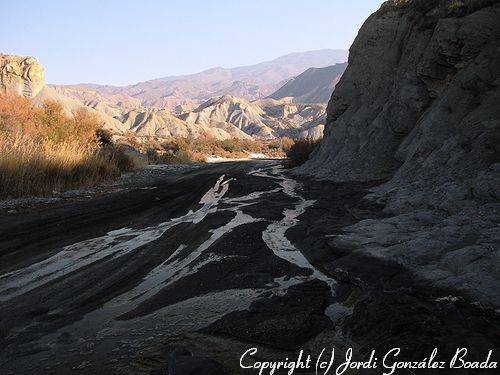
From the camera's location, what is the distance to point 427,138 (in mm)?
11297

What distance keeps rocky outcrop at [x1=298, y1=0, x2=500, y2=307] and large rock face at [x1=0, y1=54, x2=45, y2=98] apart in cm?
4587

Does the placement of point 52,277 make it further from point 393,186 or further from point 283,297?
point 393,186

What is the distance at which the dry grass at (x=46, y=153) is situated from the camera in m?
12.9

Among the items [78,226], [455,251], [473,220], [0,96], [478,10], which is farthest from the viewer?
[0,96]

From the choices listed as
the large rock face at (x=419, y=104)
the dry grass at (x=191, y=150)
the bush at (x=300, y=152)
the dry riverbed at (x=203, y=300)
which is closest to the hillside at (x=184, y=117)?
the dry grass at (x=191, y=150)

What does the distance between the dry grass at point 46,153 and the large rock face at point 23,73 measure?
37126 mm

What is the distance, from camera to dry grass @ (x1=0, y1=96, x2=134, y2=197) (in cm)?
1292

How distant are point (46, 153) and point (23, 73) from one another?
4818cm

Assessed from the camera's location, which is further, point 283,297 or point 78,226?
point 78,226

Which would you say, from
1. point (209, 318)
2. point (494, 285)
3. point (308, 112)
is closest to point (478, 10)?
point (494, 285)

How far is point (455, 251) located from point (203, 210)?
6577 mm

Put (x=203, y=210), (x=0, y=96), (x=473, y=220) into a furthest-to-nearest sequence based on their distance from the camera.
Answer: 1. (x=0, y=96)
2. (x=203, y=210)
3. (x=473, y=220)

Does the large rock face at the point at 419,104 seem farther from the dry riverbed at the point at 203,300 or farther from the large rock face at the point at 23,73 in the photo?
the large rock face at the point at 23,73

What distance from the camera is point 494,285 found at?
4.10m
